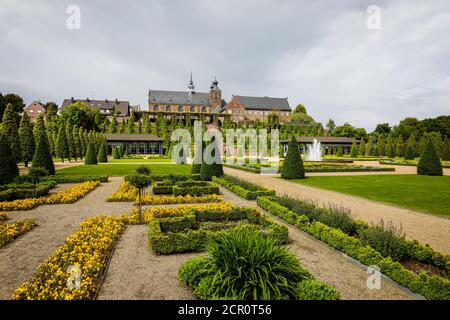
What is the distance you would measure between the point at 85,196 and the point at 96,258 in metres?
9.53

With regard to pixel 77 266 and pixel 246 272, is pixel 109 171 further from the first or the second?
pixel 246 272

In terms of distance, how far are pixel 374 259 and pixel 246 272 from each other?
3.41m

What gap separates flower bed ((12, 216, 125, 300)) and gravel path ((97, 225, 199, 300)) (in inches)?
10.4

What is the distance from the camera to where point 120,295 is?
15.9 feet

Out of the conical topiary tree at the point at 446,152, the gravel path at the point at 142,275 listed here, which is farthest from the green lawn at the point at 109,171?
the conical topiary tree at the point at 446,152

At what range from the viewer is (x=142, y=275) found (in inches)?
222

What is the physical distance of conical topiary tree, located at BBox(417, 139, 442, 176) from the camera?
2377cm

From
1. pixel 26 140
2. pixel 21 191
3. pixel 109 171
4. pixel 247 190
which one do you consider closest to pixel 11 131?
pixel 26 140

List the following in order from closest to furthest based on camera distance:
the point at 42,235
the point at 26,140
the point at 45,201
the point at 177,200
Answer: the point at 42,235 < the point at 45,201 < the point at 177,200 < the point at 26,140

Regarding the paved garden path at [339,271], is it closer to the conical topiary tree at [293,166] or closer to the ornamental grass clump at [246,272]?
the ornamental grass clump at [246,272]

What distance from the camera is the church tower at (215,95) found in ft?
306

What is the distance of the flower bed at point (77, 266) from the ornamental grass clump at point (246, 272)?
1875 millimetres
